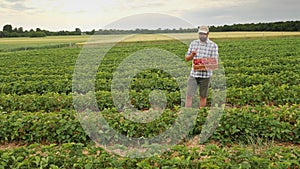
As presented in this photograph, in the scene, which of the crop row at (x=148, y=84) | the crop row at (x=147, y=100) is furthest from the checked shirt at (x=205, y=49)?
the crop row at (x=148, y=84)

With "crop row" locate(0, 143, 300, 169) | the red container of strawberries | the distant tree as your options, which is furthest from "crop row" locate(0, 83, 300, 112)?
the distant tree

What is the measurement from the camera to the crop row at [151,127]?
6.06 meters

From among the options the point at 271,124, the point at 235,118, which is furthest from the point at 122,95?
the point at 271,124

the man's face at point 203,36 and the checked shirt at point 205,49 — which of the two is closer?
the man's face at point 203,36

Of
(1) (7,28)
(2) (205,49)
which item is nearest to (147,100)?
(2) (205,49)

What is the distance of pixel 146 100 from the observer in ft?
28.1

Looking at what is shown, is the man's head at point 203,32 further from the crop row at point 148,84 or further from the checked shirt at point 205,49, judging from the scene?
the crop row at point 148,84

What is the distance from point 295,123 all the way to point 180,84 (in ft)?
13.4

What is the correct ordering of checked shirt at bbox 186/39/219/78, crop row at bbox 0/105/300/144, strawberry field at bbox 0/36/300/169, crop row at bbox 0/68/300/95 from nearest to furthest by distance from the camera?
strawberry field at bbox 0/36/300/169
crop row at bbox 0/105/300/144
checked shirt at bbox 186/39/219/78
crop row at bbox 0/68/300/95

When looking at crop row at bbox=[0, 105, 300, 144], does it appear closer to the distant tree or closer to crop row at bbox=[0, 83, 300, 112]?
crop row at bbox=[0, 83, 300, 112]

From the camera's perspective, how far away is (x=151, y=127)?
20.6 feet

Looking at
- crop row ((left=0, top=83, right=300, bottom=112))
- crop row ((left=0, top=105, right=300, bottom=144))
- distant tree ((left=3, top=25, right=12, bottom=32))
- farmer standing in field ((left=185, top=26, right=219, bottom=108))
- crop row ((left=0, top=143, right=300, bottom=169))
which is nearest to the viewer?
crop row ((left=0, top=143, right=300, bottom=169))

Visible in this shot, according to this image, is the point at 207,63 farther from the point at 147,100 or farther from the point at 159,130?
the point at 147,100

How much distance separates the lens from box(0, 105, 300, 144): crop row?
19.9ft
